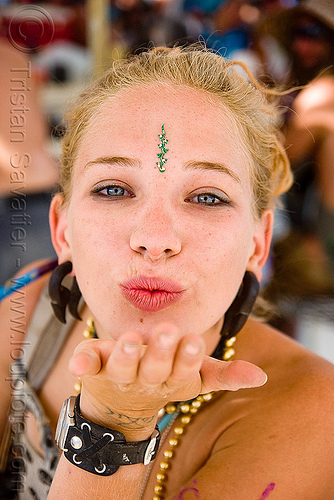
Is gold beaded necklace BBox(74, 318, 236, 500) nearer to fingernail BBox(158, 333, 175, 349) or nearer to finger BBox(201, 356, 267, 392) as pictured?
finger BBox(201, 356, 267, 392)

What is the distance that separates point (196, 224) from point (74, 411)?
42 cm

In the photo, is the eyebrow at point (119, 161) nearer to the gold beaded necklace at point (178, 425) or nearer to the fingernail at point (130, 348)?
the fingernail at point (130, 348)

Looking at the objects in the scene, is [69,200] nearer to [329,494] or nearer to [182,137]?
[182,137]

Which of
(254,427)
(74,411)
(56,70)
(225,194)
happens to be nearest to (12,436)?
(74,411)

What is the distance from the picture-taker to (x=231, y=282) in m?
0.96

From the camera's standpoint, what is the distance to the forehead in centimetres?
93

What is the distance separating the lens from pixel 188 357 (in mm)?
645

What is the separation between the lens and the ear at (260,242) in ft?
3.68

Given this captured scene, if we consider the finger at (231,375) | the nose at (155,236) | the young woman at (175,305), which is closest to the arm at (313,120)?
the young woman at (175,305)

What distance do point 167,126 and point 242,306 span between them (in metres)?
0.45

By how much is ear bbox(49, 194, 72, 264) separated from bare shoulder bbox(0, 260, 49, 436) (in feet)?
1.12
